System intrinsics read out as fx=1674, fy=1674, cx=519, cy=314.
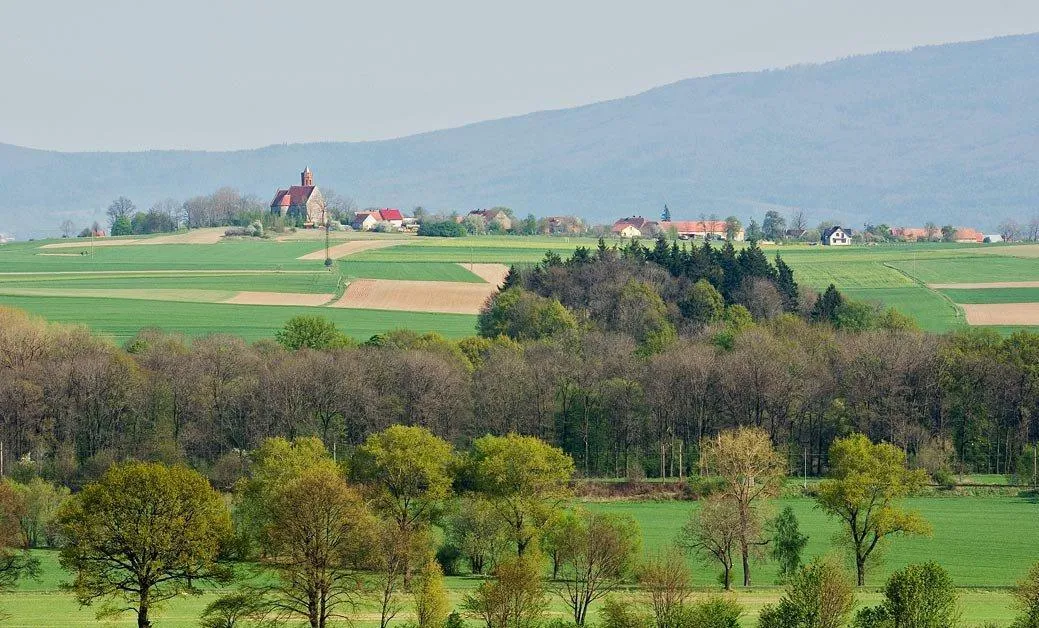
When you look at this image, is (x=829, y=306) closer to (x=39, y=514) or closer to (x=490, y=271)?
(x=490, y=271)

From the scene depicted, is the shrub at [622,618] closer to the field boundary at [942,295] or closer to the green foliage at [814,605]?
the green foliage at [814,605]

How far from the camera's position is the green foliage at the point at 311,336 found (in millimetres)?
114562

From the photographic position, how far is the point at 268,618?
5216 cm

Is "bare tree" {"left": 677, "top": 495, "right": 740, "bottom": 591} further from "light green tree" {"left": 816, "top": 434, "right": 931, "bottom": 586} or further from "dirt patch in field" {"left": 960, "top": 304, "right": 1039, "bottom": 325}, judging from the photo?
"dirt patch in field" {"left": 960, "top": 304, "right": 1039, "bottom": 325}

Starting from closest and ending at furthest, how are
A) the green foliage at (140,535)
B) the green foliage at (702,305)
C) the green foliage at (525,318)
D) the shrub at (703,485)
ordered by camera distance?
the green foliage at (140,535)
the shrub at (703,485)
the green foliage at (525,318)
the green foliage at (702,305)

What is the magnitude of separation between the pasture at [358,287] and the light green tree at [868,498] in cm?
6781

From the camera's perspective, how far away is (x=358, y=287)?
162 metres

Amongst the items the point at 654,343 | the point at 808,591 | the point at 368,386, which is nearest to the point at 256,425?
the point at 368,386

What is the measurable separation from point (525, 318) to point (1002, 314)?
5056 cm

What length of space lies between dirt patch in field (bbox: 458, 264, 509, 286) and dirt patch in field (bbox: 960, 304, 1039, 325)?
4491 cm

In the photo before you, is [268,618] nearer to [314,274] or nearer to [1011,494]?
[1011,494]

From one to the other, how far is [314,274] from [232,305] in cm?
2174

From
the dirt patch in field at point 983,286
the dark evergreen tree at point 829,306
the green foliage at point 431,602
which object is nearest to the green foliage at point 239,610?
the green foliage at point 431,602

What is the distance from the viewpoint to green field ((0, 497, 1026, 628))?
179 feet
